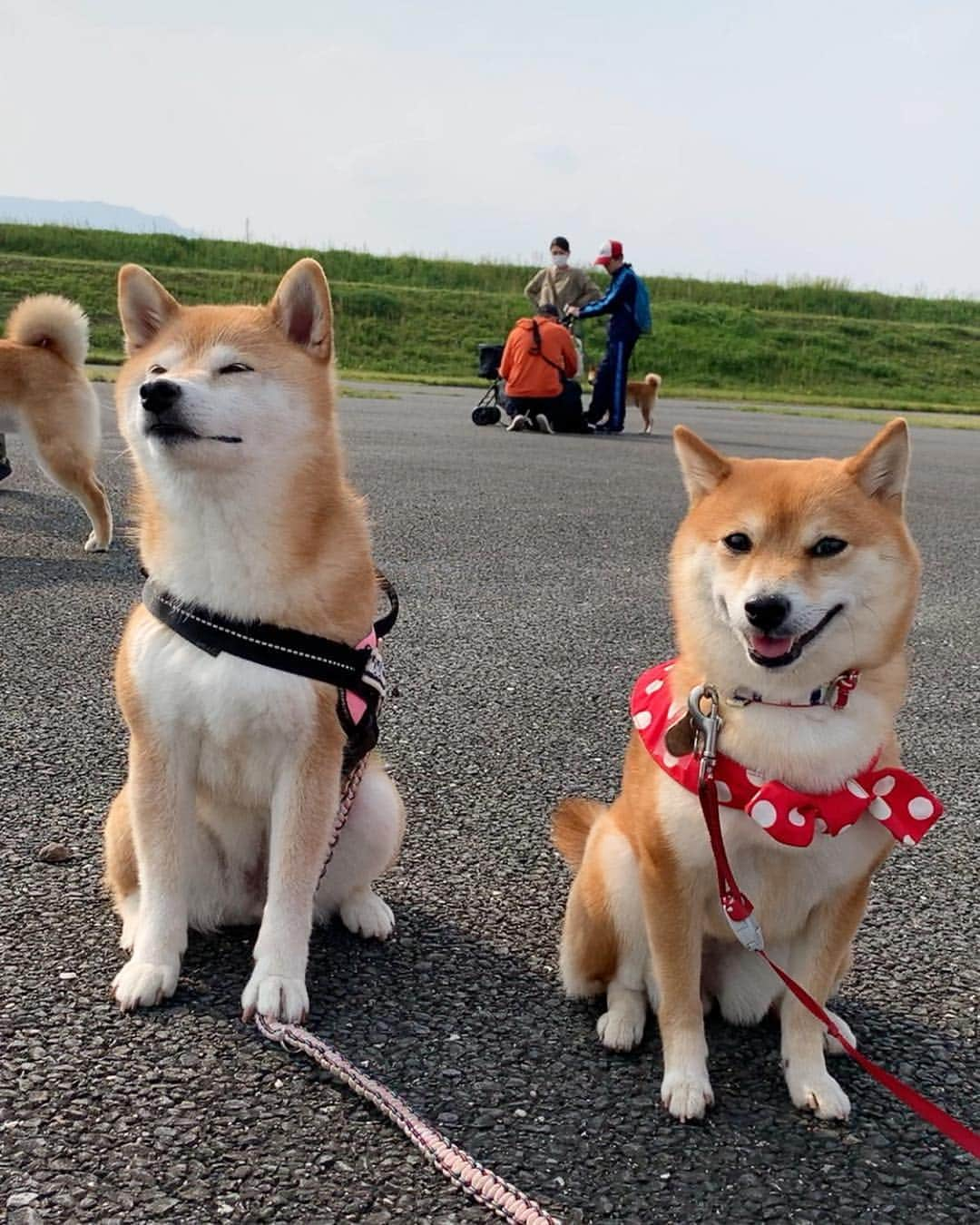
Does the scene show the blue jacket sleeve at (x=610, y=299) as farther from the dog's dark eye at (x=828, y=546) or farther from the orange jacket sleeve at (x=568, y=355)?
the dog's dark eye at (x=828, y=546)

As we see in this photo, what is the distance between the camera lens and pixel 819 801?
202 centimetres

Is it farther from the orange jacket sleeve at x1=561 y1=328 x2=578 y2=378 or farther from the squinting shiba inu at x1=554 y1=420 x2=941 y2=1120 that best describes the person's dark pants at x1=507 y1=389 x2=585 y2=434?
the squinting shiba inu at x1=554 y1=420 x2=941 y2=1120

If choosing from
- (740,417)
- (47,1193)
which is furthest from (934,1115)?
(740,417)

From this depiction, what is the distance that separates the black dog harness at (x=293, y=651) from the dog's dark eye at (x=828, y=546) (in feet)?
3.21

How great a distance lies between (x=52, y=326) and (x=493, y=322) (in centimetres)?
2318

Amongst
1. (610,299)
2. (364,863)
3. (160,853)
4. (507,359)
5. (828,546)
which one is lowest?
(364,863)

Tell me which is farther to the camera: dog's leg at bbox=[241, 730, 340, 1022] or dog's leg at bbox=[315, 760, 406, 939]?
dog's leg at bbox=[315, 760, 406, 939]

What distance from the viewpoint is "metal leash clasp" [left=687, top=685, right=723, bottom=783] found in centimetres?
204

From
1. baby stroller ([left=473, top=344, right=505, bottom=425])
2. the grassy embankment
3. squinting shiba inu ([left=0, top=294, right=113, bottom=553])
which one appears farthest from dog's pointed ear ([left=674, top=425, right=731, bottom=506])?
the grassy embankment

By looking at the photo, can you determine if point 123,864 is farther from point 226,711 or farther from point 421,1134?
point 421,1134

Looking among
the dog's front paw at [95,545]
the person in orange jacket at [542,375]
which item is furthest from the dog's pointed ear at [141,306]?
the person in orange jacket at [542,375]

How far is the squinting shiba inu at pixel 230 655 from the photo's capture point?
227 centimetres

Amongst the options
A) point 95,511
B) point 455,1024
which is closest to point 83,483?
point 95,511

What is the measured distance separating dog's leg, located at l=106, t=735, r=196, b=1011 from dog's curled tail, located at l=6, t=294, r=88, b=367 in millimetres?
5605
